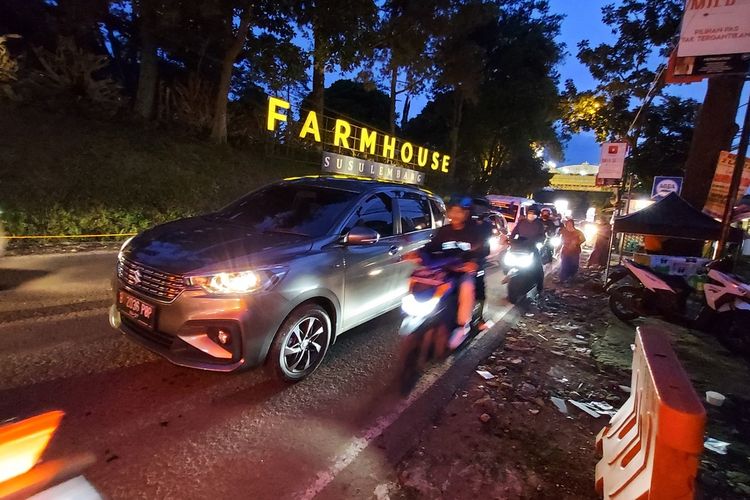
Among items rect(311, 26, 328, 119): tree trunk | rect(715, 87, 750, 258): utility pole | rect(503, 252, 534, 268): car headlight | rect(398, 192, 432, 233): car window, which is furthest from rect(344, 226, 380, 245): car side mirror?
rect(311, 26, 328, 119): tree trunk

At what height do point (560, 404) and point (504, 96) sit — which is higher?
point (504, 96)

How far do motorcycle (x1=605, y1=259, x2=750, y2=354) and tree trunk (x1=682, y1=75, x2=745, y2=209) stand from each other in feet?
9.07

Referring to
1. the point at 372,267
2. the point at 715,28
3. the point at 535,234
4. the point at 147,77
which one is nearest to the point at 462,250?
the point at 372,267

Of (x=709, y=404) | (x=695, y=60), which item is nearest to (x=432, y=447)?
(x=709, y=404)

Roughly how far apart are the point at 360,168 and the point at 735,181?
13240mm

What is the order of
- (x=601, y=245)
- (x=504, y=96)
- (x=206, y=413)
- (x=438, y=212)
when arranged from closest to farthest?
(x=206, y=413)
(x=438, y=212)
(x=601, y=245)
(x=504, y=96)

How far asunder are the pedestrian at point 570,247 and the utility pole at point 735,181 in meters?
2.70

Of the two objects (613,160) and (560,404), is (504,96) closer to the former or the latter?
(613,160)

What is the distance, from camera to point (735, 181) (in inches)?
276

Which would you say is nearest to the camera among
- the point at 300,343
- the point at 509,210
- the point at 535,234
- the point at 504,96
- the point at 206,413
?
the point at 206,413

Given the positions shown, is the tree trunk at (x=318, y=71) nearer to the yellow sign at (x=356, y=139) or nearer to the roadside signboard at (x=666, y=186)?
the yellow sign at (x=356, y=139)

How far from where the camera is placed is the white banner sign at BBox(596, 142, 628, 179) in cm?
1264

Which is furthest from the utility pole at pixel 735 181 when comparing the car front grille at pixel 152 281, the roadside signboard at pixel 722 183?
the car front grille at pixel 152 281

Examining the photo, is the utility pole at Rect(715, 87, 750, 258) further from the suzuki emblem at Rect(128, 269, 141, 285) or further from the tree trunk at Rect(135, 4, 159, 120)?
the tree trunk at Rect(135, 4, 159, 120)
